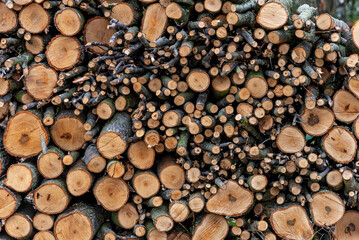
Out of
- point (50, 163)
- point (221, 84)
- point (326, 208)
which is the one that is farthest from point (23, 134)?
point (326, 208)

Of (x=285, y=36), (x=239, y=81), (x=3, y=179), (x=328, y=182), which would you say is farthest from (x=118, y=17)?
(x=328, y=182)

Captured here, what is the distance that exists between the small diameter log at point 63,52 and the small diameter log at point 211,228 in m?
2.01

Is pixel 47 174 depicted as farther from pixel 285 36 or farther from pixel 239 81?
pixel 285 36

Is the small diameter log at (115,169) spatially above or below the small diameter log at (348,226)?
above

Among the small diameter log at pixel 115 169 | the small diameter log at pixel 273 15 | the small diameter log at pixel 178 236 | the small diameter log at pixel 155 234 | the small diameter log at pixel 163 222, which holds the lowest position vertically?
the small diameter log at pixel 178 236

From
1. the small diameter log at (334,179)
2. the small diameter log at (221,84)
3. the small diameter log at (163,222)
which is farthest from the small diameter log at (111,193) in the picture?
the small diameter log at (334,179)

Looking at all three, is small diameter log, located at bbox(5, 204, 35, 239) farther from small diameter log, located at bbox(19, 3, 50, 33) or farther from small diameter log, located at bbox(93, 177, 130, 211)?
small diameter log, located at bbox(19, 3, 50, 33)

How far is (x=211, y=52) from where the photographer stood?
3.17 metres

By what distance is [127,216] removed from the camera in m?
3.37

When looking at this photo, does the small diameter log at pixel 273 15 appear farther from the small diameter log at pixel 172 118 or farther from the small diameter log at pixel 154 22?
the small diameter log at pixel 172 118

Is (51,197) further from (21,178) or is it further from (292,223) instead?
(292,223)

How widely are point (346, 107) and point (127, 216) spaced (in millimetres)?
2388

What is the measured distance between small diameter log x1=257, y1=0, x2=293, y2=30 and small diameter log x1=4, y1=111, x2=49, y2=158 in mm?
2316

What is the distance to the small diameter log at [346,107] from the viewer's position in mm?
3232
